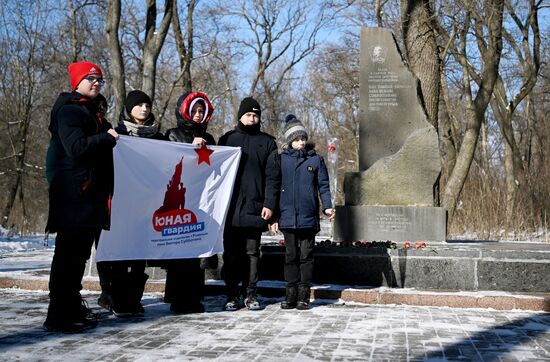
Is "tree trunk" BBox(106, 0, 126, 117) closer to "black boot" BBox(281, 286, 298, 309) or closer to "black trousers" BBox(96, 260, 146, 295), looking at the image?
"black trousers" BBox(96, 260, 146, 295)

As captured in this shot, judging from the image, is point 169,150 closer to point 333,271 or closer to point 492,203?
point 333,271

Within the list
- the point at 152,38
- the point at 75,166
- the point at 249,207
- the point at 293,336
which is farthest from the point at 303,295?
the point at 152,38

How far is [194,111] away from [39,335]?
8.65 ft

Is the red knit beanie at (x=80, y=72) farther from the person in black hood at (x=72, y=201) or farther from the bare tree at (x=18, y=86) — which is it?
the bare tree at (x=18, y=86)

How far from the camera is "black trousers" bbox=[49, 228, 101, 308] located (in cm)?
586

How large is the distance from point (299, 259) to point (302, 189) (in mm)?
734

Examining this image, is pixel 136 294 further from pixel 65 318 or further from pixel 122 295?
pixel 65 318

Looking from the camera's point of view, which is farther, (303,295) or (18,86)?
(18,86)

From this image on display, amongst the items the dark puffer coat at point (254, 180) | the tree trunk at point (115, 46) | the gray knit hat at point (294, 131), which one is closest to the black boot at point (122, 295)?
the dark puffer coat at point (254, 180)

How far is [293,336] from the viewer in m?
5.78

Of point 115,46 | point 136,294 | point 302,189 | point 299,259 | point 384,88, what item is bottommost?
point 136,294

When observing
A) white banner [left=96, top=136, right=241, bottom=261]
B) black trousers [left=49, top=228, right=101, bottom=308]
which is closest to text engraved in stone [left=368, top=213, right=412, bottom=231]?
white banner [left=96, top=136, right=241, bottom=261]

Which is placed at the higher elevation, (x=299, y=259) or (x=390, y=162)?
(x=390, y=162)

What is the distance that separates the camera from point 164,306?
7.52 m
